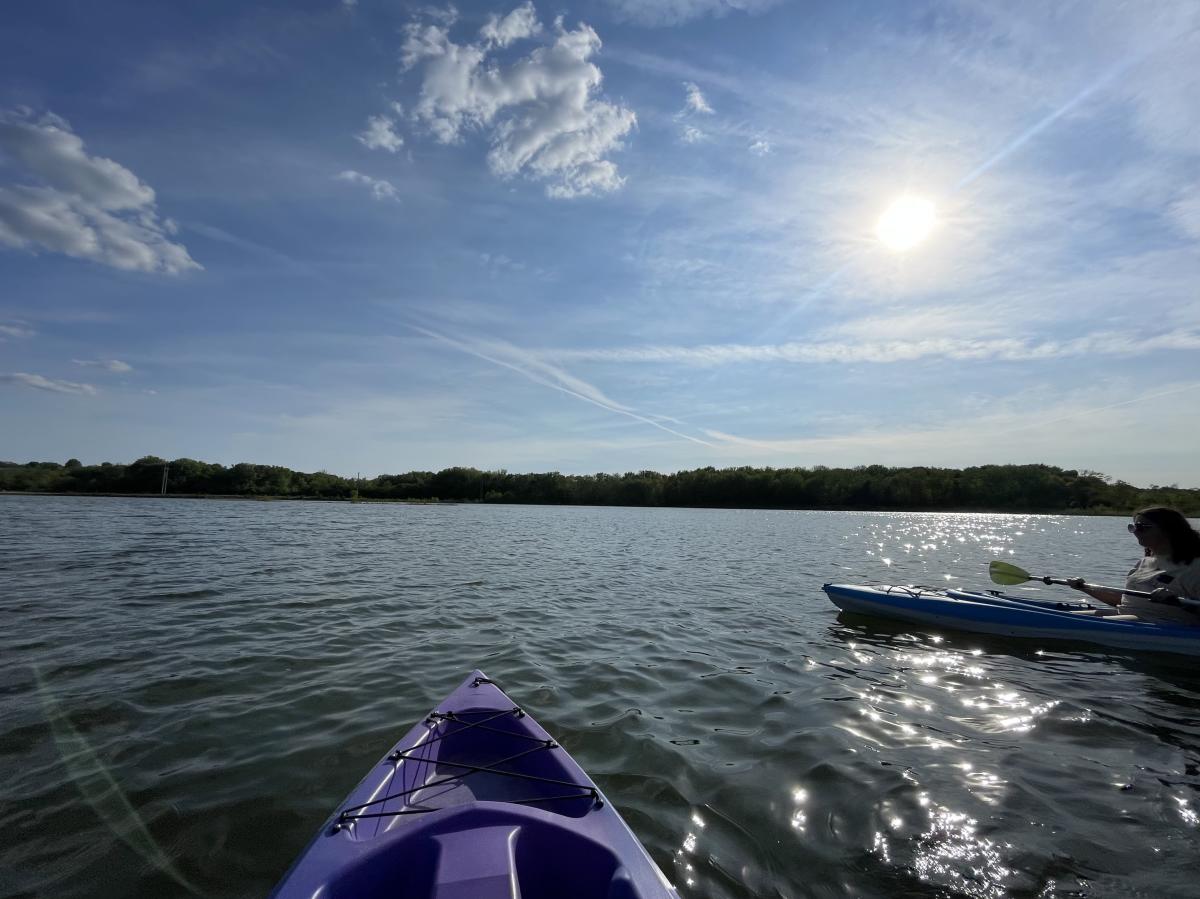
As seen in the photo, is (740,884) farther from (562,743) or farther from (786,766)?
(562,743)

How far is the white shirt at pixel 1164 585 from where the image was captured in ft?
29.2

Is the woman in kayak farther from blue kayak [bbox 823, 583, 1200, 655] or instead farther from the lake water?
the lake water

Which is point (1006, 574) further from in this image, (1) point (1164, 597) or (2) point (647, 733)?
(2) point (647, 733)

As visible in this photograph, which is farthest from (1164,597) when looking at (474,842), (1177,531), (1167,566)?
(474,842)

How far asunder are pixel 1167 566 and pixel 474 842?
11824 mm

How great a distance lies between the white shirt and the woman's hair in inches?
5.6

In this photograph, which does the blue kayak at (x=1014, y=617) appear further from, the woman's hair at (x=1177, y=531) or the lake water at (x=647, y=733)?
the woman's hair at (x=1177, y=531)

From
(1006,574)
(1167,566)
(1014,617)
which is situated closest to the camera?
(1167,566)

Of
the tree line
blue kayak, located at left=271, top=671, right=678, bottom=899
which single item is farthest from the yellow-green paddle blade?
the tree line

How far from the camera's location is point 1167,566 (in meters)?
9.23

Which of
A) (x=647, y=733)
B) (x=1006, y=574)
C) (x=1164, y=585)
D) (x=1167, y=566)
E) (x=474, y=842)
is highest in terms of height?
(x=1167, y=566)

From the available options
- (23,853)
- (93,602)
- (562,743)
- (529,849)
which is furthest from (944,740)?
(93,602)

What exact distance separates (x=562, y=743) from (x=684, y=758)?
118 cm

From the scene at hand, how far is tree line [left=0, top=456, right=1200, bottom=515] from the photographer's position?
9569cm
